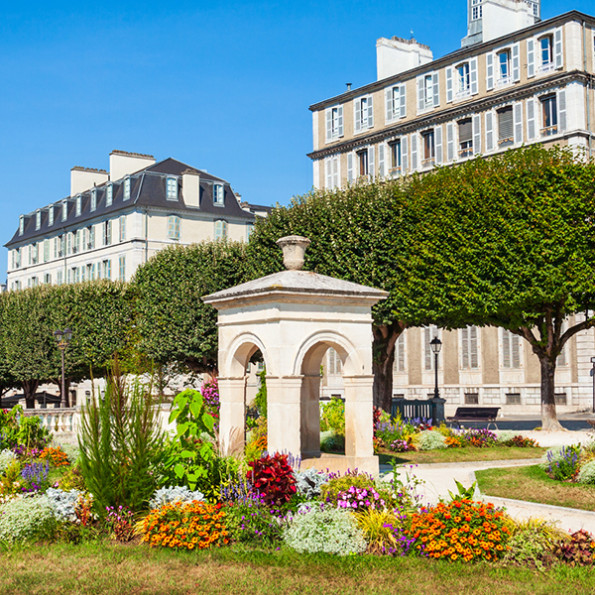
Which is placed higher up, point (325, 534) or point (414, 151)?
point (414, 151)

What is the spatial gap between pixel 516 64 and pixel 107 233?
1447 inches

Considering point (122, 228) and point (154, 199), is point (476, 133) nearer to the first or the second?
point (154, 199)

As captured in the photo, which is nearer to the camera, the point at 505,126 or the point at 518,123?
the point at 518,123

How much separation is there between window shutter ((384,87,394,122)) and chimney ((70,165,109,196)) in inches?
A: 1290

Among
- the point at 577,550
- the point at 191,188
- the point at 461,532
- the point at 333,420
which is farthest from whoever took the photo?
the point at 191,188

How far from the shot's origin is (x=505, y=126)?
163 ft

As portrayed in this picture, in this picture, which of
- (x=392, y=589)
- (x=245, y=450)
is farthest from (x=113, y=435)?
(x=392, y=589)

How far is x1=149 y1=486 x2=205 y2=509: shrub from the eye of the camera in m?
10.5

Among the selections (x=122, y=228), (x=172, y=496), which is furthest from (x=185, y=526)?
(x=122, y=228)

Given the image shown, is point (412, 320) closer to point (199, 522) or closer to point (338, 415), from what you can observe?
point (338, 415)

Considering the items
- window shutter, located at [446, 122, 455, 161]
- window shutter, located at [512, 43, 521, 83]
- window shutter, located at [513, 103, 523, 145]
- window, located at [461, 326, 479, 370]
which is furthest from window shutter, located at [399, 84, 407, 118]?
window, located at [461, 326, 479, 370]

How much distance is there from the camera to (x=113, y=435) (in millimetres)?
10867

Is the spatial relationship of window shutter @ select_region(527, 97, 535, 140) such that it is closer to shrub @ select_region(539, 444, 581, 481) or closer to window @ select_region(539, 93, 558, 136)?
window @ select_region(539, 93, 558, 136)

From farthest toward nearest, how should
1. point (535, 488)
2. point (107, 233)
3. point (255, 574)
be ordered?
point (107, 233) < point (535, 488) < point (255, 574)
